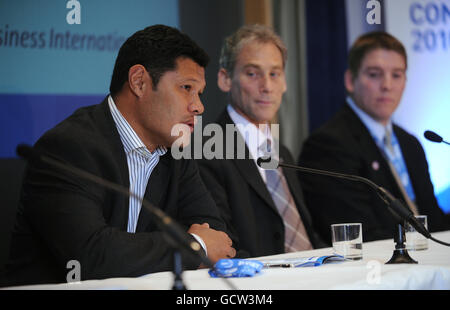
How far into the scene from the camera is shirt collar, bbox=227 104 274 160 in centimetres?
314

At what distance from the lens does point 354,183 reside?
11.3 ft

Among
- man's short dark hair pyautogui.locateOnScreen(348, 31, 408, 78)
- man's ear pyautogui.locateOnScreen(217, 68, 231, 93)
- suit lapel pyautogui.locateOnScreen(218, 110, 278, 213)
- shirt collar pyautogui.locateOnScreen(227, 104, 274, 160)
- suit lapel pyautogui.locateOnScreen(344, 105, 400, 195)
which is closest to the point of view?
suit lapel pyautogui.locateOnScreen(218, 110, 278, 213)

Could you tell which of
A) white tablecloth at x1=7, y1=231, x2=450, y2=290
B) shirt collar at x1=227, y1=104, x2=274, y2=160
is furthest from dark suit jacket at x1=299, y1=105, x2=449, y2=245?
white tablecloth at x1=7, y1=231, x2=450, y2=290

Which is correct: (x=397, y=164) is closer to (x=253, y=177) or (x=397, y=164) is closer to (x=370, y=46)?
(x=370, y=46)

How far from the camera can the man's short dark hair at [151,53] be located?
7.84 feet

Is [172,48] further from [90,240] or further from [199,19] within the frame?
[199,19]

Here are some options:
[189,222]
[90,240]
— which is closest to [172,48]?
[189,222]

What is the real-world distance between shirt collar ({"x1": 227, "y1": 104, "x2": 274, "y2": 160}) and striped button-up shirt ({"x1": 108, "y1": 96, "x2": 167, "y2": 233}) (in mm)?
869

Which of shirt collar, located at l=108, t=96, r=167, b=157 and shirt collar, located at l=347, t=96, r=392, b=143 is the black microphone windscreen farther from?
shirt collar, located at l=347, t=96, r=392, b=143

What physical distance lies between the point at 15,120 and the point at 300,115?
84.3 inches

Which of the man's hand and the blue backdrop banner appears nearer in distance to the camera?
the man's hand

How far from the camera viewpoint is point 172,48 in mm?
2410

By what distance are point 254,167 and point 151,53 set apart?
894mm
